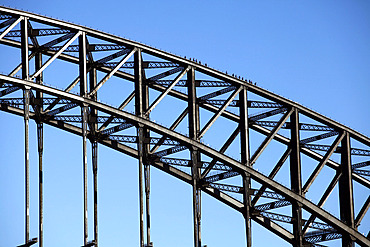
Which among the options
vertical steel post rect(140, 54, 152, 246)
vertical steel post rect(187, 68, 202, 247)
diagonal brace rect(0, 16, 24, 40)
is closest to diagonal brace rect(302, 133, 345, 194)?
vertical steel post rect(187, 68, 202, 247)

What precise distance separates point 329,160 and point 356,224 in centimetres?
548

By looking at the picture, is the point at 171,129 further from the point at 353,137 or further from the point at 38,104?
the point at 353,137

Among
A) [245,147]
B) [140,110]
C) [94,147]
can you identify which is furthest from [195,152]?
[94,147]

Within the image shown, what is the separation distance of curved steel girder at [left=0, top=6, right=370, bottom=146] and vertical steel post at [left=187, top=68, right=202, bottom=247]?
137cm

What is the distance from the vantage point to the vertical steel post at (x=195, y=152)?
3504 inches

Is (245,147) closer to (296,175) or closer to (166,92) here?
(296,175)

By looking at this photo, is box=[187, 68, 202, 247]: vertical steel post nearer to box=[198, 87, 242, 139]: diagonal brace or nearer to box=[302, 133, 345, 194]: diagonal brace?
box=[198, 87, 242, 139]: diagonal brace

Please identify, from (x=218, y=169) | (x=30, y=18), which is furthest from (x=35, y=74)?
(x=218, y=169)

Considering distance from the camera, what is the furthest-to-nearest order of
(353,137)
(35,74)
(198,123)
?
(353,137)
(198,123)
(35,74)

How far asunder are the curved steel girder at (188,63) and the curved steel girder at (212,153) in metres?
4.82

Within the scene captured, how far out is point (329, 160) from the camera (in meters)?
98.4

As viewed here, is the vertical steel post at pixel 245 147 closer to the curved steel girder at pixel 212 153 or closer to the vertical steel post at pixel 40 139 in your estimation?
the curved steel girder at pixel 212 153

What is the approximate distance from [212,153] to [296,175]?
8450 mm

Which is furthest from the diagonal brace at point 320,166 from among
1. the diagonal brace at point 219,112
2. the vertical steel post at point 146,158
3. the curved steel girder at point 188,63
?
the vertical steel post at point 146,158
